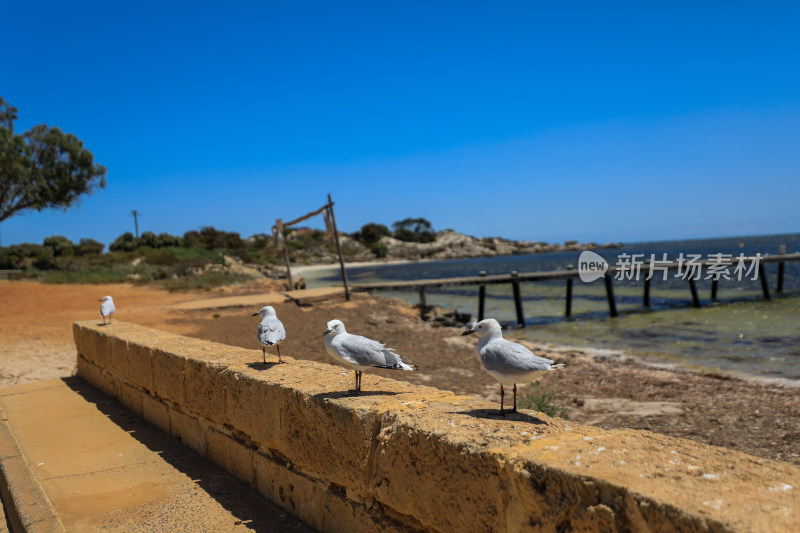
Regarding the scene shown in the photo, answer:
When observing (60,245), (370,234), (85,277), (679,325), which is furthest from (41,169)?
(370,234)

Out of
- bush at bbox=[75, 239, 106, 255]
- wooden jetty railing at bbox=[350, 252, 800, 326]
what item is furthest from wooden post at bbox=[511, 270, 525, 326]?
bush at bbox=[75, 239, 106, 255]

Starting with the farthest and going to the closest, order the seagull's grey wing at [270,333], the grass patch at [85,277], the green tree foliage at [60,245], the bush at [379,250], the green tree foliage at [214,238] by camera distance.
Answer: the bush at [379,250], the green tree foliage at [214,238], the green tree foliage at [60,245], the grass patch at [85,277], the seagull's grey wing at [270,333]

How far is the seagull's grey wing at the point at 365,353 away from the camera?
3.18 meters

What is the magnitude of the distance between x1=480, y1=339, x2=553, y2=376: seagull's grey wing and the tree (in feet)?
98.0

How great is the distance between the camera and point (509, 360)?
273cm

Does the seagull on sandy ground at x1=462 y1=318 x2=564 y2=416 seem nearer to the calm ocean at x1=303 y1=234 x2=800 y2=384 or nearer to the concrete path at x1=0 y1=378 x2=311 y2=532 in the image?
the concrete path at x1=0 y1=378 x2=311 y2=532

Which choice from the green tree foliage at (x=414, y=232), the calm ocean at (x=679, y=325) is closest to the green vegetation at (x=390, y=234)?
the green tree foliage at (x=414, y=232)

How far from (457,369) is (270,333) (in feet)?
20.1

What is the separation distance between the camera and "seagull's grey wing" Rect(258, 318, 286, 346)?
13.8 feet

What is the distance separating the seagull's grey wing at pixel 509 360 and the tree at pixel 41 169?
29859 mm

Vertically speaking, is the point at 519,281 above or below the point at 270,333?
below

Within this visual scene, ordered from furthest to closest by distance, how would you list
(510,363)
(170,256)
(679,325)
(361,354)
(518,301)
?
(170,256), (518,301), (679,325), (361,354), (510,363)

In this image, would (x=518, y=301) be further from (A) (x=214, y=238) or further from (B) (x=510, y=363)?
(A) (x=214, y=238)

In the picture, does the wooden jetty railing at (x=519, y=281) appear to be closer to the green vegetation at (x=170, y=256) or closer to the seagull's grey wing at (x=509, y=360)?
the green vegetation at (x=170, y=256)
